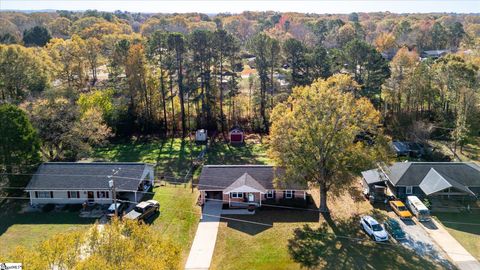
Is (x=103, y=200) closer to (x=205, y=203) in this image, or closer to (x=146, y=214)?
(x=146, y=214)

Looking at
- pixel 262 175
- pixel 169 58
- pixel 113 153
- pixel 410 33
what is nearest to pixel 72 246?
pixel 262 175

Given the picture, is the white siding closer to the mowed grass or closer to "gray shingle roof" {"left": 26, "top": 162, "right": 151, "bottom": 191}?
"gray shingle roof" {"left": 26, "top": 162, "right": 151, "bottom": 191}

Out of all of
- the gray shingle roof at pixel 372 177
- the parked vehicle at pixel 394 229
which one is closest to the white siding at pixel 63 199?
the gray shingle roof at pixel 372 177

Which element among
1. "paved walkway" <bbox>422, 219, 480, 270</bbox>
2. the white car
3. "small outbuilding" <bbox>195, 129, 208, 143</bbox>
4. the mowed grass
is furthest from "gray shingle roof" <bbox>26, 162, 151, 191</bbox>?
"paved walkway" <bbox>422, 219, 480, 270</bbox>

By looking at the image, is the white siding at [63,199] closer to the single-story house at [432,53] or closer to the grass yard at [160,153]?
the grass yard at [160,153]

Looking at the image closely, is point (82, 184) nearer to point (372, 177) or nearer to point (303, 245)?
point (303, 245)
